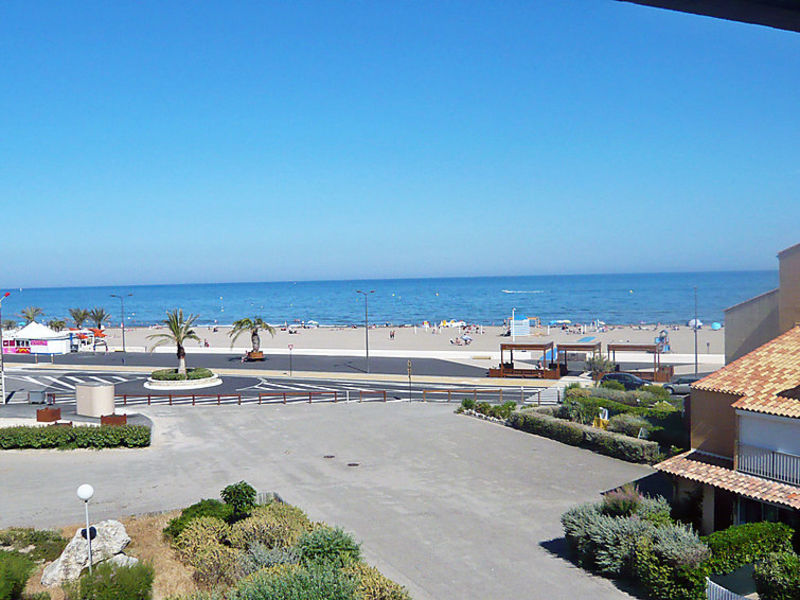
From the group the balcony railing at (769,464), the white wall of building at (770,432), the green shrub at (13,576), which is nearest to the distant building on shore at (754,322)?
the white wall of building at (770,432)

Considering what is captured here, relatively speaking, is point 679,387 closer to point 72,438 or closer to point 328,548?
point 328,548

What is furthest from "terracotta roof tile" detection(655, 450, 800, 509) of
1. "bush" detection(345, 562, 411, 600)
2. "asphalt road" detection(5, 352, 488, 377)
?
"asphalt road" detection(5, 352, 488, 377)

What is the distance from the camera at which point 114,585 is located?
1104 cm

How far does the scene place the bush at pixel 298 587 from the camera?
9.44m

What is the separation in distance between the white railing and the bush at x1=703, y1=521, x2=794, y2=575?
36 centimetres

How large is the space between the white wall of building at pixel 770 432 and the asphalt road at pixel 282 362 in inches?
1250

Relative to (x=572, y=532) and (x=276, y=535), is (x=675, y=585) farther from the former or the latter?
(x=276, y=535)

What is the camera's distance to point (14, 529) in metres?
15.9

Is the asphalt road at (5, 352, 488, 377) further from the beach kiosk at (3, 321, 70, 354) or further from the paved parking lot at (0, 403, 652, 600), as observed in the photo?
the paved parking lot at (0, 403, 652, 600)

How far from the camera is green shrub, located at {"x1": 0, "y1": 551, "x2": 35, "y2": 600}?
10.8 meters

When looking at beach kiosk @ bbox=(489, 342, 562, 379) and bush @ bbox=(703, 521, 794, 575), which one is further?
beach kiosk @ bbox=(489, 342, 562, 379)

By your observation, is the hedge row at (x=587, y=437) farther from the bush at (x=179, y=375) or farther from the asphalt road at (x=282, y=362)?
the bush at (x=179, y=375)

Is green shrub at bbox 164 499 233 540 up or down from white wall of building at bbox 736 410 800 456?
down

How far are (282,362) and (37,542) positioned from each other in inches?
1559
